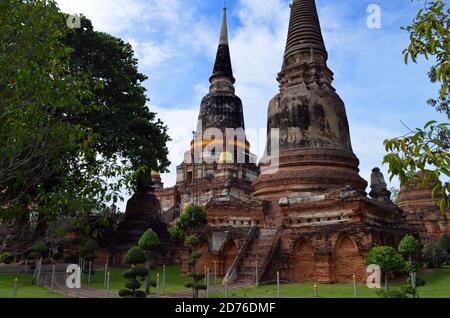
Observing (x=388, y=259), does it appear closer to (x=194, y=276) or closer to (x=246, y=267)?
(x=194, y=276)

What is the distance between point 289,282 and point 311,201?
12.9ft

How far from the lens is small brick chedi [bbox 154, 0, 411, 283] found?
1795 cm

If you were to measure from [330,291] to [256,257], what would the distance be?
4.58 m

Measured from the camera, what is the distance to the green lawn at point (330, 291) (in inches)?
548

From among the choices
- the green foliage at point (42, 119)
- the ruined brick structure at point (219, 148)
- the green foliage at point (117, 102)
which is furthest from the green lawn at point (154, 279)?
the ruined brick structure at point (219, 148)

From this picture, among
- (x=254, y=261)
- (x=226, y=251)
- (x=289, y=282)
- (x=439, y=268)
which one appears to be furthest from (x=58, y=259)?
(x=439, y=268)

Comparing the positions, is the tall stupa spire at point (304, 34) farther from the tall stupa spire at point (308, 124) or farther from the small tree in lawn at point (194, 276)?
the small tree in lawn at point (194, 276)

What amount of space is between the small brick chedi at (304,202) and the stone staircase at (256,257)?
0.05 metres

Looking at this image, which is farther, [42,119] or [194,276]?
[194,276]

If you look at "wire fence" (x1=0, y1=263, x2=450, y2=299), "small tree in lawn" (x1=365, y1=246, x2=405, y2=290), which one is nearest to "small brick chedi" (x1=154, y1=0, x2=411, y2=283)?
"wire fence" (x1=0, y1=263, x2=450, y2=299)

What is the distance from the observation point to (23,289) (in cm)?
1692

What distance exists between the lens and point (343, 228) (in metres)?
17.9

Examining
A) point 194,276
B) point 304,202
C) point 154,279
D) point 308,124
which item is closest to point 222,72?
point 308,124

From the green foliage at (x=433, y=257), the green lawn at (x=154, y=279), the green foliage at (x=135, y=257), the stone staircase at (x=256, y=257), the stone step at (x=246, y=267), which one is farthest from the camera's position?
the green foliage at (x=433, y=257)
